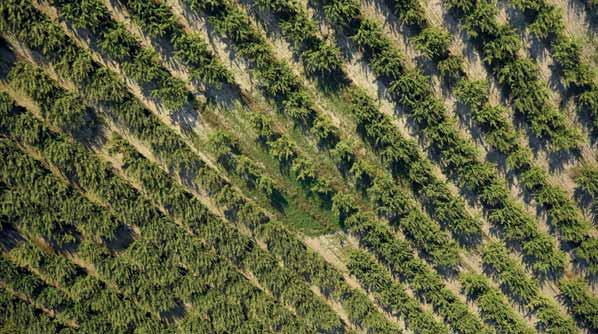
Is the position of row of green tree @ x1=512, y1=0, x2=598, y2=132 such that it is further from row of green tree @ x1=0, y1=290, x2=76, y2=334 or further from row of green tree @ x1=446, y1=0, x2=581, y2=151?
row of green tree @ x1=0, y1=290, x2=76, y2=334

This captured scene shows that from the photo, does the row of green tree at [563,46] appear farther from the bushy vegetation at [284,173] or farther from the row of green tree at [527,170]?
the row of green tree at [527,170]


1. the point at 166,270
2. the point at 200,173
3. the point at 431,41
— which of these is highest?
the point at 431,41

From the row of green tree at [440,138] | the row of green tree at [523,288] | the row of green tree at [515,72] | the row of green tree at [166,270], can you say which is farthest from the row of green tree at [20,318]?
the row of green tree at [515,72]

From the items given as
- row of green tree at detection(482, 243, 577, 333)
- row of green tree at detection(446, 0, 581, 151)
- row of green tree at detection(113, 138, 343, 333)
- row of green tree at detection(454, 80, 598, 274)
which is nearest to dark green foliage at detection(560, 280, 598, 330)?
row of green tree at detection(482, 243, 577, 333)

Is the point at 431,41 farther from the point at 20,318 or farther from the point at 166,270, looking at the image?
the point at 20,318

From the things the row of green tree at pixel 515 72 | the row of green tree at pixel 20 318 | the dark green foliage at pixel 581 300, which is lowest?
the dark green foliage at pixel 581 300

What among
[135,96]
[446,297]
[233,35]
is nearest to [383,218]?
[446,297]

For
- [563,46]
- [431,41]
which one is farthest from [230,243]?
[563,46]

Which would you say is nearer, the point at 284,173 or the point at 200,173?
the point at 200,173

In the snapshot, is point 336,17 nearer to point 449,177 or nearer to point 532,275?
point 449,177

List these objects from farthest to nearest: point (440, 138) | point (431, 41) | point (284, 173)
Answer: point (284, 173) → point (440, 138) → point (431, 41)

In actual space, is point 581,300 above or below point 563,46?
below

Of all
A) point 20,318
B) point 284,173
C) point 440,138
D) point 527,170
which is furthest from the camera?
point 20,318
